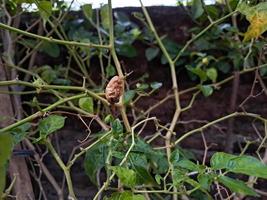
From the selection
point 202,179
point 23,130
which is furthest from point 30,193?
point 202,179

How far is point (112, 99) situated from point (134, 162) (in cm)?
11

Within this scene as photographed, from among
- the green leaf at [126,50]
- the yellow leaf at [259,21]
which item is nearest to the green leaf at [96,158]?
the yellow leaf at [259,21]

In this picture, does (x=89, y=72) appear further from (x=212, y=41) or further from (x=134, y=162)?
(x=134, y=162)

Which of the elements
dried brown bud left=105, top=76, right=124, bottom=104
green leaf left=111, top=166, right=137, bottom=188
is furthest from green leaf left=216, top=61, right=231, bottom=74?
green leaf left=111, top=166, right=137, bottom=188

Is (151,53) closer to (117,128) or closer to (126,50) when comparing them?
(126,50)

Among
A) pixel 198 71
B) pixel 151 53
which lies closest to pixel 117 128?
pixel 198 71

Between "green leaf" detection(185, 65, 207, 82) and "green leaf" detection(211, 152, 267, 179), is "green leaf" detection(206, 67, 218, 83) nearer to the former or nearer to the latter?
"green leaf" detection(185, 65, 207, 82)

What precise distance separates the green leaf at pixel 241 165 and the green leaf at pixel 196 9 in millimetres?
699

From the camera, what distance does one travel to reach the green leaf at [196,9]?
1167mm

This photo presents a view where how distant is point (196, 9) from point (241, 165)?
75 centimetres

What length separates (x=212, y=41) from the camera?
47.2 inches

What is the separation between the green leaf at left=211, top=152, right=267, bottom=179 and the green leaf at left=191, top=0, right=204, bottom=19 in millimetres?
699

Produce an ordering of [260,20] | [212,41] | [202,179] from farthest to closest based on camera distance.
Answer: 1. [212,41]
2. [260,20]
3. [202,179]

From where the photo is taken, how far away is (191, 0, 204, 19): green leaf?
117 cm
